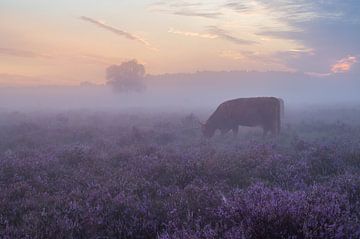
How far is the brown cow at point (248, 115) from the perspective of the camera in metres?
17.8

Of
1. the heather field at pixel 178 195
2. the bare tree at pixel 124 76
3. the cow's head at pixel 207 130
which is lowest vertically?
the cow's head at pixel 207 130

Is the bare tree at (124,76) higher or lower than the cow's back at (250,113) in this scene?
higher

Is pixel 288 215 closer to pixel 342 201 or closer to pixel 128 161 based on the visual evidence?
pixel 342 201

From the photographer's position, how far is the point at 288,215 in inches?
157

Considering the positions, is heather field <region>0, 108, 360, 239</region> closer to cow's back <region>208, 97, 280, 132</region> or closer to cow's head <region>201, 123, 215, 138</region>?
cow's back <region>208, 97, 280, 132</region>

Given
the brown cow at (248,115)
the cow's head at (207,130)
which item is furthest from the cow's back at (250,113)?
the cow's head at (207,130)

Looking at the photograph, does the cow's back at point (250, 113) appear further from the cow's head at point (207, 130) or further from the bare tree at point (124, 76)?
the bare tree at point (124, 76)

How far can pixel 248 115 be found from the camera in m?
18.3

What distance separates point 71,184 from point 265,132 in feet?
37.3

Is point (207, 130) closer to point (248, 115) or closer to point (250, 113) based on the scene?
point (248, 115)

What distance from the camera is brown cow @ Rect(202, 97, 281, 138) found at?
17844 mm

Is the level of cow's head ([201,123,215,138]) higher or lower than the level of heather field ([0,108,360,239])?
lower

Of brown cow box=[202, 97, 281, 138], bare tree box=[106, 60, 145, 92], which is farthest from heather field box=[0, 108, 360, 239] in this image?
bare tree box=[106, 60, 145, 92]

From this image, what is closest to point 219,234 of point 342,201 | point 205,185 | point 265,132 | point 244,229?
point 244,229
